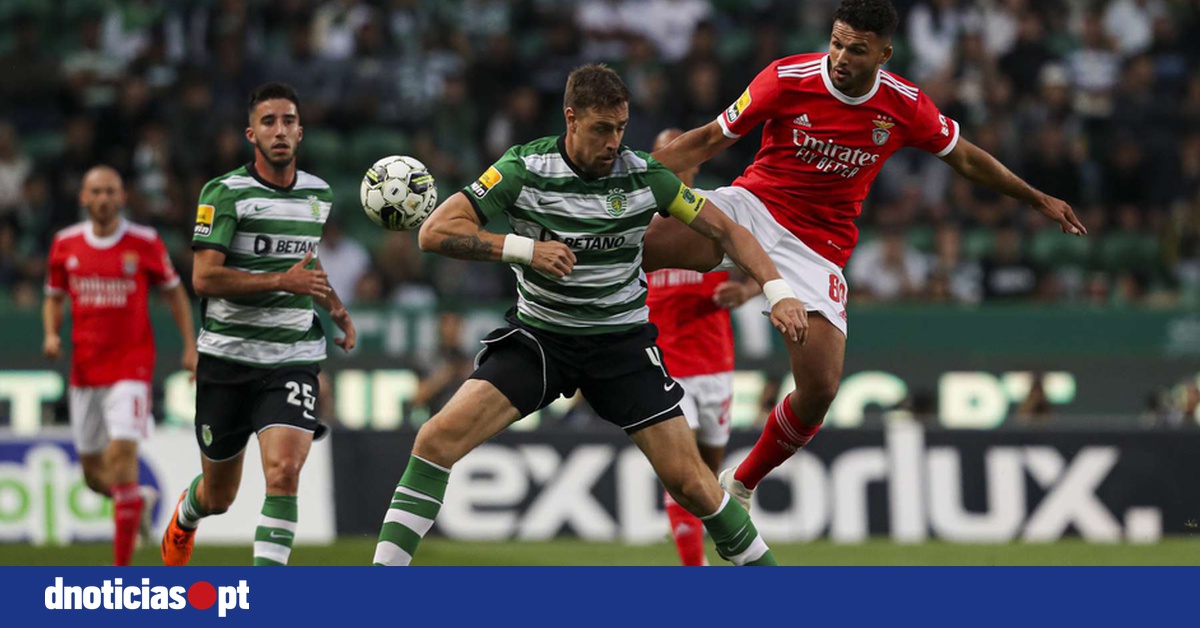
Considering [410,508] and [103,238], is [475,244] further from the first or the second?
[103,238]

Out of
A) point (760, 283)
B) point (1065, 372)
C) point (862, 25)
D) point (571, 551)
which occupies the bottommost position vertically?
point (571, 551)

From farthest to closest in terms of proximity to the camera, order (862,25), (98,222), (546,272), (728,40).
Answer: (728,40)
(98,222)
(862,25)
(546,272)

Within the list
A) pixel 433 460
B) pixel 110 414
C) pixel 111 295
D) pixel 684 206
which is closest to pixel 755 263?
pixel 684 206

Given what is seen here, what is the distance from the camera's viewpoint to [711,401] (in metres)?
9.46

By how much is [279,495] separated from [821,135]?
304 cm

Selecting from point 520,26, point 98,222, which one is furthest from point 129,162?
point 98,222

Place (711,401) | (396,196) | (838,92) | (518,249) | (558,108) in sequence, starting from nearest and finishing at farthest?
(518,249)
(396,196)
(838,92)
(711,401)
(558,108)

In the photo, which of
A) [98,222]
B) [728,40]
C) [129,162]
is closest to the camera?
[98,222]

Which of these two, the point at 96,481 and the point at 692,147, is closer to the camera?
the point at 692,147

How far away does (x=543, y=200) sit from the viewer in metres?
6.96

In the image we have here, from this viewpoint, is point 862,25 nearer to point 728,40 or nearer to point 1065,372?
point 1065,372

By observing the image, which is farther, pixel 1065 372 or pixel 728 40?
pixel 728 40

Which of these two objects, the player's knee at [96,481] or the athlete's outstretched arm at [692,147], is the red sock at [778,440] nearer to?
the athlete's outstretched arm at [692,147]

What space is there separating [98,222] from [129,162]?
678 cm
